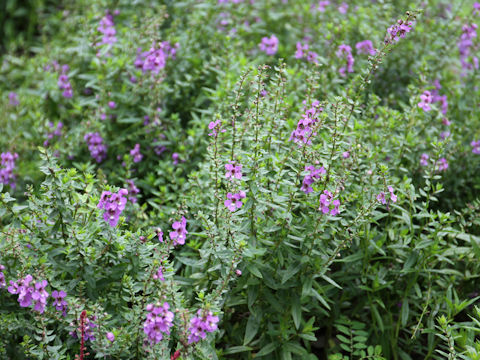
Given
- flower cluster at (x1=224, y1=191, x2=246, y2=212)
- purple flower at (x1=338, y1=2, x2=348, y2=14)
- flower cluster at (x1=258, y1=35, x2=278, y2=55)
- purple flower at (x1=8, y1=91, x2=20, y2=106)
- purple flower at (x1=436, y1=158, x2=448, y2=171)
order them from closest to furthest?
flower cluster at (x1=224, y1=191, x2=246, y2=212), purple flower at (x1=436, y1=158, x2=448, y2=171), flower cluster at (x1=258, y1=35, x2=278, y2=55), purple flower at (x1=8, y1=91, x2=20, y2=106), purple flower at (x1=338, y1=2, x2=348, y2=14)

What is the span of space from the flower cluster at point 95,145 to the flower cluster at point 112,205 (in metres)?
1.39

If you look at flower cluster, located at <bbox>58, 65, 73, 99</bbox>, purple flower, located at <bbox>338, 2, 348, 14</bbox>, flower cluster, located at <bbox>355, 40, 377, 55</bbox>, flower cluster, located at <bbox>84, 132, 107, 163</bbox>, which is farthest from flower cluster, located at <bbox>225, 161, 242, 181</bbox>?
purple flower, located at <bbox>338, 2, 348, 14</bbox>

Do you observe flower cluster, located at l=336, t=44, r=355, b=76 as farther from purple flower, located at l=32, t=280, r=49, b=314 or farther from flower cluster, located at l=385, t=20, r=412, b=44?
purple flower, located at l=32, t=280, r=49, b=314

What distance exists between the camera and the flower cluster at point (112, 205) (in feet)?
8.55

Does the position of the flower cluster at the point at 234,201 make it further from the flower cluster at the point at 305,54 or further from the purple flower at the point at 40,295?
the flower cluster at the point at 305,54

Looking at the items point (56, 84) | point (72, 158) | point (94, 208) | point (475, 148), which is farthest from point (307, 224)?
point (56, 84)

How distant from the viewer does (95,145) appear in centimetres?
397

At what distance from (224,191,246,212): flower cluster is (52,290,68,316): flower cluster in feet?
3.08

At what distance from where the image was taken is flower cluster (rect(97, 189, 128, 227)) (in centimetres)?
261

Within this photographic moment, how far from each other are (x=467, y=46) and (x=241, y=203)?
3.31m

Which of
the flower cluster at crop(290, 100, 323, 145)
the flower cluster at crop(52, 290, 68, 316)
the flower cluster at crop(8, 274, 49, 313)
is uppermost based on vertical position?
the flower cluster at crop(290, 100, 323, 145)

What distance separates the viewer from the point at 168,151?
162 inches

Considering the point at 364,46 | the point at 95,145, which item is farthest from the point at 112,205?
the point at 364,46

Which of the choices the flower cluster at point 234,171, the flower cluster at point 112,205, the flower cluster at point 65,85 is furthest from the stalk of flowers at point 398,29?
the flower cluster at point 65,85
